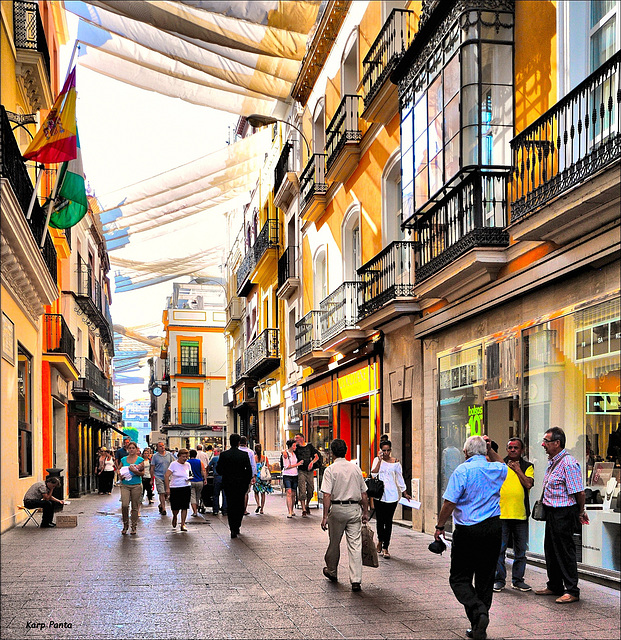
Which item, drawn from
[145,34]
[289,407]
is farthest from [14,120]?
[289,407]

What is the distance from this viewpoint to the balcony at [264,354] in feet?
101

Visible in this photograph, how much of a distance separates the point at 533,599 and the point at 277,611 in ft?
8.06

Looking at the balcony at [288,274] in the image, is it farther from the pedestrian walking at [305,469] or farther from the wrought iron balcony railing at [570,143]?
the wrought iron balcony railing at [570,143]

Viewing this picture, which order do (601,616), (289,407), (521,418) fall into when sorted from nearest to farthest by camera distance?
(601,616), (521,418), (289,407)

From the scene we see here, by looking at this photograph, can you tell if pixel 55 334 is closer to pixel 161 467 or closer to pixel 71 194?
pixel 161 467

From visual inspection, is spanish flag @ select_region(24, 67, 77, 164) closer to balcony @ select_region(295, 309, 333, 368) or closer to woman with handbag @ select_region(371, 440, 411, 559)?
woman with handbag @ select_region(371, 440, 411, 559)

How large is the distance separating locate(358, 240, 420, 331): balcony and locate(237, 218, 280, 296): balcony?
13434mm

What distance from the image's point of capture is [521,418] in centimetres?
1074

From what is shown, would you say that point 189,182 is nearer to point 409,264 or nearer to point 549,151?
point 409,264

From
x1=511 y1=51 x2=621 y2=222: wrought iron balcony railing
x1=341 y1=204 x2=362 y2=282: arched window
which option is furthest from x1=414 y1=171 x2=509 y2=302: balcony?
x1=341 y1=204 x2=362 y2=282: arched window

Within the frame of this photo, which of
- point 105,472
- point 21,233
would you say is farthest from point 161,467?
point 105,472

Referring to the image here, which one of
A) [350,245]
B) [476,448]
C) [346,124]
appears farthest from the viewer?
[350,245]

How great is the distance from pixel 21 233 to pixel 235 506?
5.74 metres

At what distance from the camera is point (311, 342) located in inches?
876
